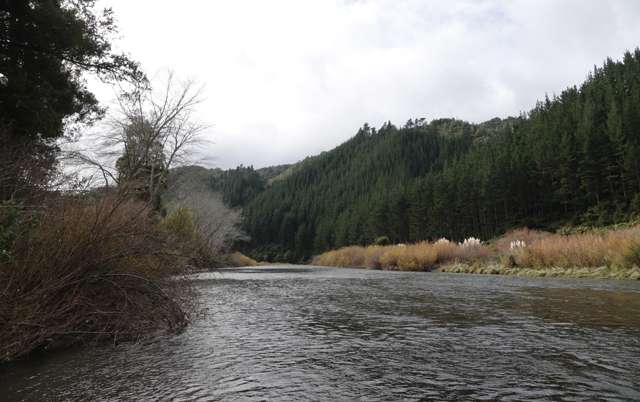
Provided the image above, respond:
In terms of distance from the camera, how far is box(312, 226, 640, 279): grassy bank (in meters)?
21.8

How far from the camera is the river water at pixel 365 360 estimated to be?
5.41 metres

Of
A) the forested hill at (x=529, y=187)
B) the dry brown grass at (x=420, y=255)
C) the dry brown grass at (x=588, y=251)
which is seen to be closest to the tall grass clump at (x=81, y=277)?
the dry brown grass at (x=588, y=251)

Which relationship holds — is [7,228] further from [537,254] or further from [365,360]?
[537,254]

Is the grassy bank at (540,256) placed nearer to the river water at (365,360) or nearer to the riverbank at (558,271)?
the riverbank at (558,271)

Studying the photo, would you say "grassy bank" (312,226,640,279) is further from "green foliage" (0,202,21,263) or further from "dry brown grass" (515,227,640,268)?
"green foliage" (0,202,21,263)

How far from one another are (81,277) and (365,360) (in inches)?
202

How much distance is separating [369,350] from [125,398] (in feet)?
13.0

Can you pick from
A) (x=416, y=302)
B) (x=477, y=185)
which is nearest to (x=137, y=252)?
(x=416, y=302)

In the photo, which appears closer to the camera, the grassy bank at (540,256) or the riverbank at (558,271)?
the riverbank at (558,271)

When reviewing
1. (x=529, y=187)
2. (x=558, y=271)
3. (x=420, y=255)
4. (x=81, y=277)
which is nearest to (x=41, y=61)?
(x=81, y=277)

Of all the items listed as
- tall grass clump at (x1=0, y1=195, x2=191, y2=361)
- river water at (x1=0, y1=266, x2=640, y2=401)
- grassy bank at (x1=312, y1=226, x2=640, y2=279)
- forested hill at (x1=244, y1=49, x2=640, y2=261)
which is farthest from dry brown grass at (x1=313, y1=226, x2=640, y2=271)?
forested hill at (x1=244, y1=49, x2=640, y2=261)

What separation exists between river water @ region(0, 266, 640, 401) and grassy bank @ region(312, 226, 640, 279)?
464 inches

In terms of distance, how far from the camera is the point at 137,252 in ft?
27.9

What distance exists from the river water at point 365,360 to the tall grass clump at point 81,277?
479mm
